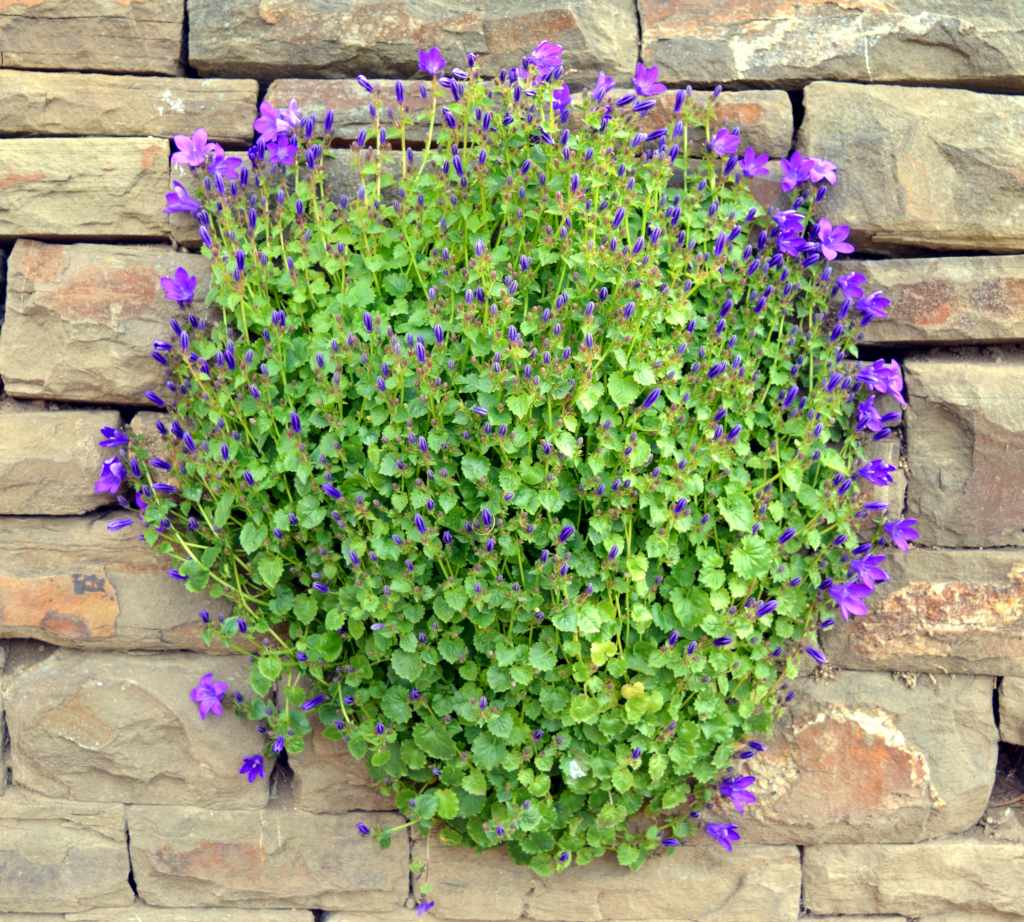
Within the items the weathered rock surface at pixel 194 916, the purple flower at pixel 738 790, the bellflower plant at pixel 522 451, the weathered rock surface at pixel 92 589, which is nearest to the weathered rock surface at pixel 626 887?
the bellflower plant at pixel 522 451

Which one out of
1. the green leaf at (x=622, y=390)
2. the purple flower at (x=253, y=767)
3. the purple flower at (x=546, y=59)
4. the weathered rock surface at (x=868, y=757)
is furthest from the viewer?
the weathered rock surface at (x=868, y=757)

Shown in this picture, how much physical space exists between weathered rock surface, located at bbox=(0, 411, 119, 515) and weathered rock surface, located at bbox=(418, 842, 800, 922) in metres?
1.20

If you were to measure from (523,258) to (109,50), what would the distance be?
3.97 ft

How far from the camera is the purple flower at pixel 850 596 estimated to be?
2646 millimetres

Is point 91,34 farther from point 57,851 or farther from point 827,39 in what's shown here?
point 57,851

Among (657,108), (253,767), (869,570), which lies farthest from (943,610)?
(253,767)

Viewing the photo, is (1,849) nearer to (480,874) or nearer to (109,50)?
(480,874)

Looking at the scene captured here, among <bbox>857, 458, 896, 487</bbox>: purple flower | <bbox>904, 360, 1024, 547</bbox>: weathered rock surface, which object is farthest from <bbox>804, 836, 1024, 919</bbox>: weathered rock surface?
<bbox>857, 458, 896, 487</bbox>: purple flower

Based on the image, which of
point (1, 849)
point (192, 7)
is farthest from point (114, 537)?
point (192, 7)

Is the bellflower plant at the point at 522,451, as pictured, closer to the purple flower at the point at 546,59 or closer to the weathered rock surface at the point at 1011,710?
the purple flower at the point at 546,59

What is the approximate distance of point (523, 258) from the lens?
96.3 inches

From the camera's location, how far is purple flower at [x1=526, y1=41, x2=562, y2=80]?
2572mm

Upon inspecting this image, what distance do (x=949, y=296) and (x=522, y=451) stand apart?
1131mm

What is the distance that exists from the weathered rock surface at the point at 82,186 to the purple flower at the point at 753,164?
54.3 inches
